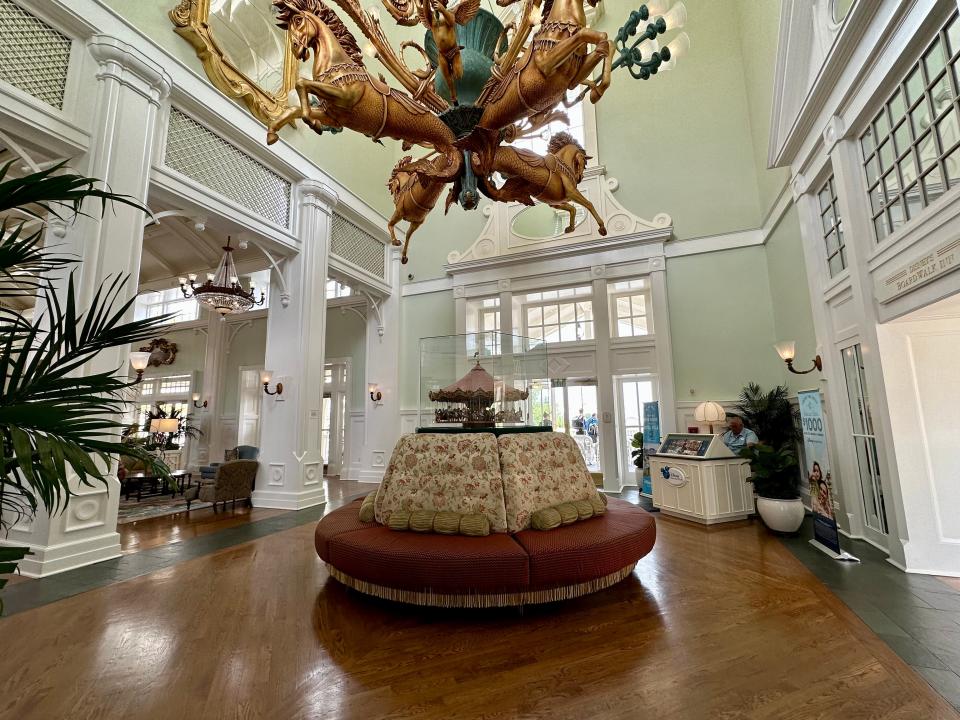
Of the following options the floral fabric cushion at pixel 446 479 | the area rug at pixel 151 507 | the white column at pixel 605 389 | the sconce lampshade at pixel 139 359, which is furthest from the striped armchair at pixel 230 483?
the white column at pixel 605 389

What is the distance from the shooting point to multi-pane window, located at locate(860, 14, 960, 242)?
9.45ft

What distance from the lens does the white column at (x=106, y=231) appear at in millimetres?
3779

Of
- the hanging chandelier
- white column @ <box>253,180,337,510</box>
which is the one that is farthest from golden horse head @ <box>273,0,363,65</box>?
the hanging chandelier

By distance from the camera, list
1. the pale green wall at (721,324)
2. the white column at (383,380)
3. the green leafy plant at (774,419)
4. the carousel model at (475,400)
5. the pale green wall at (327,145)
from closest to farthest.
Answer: the carousel model at (475,400) → the pale green wall at (327,145) → the green leafy plant at (774,419) → the pale green wall at (721,324) → the white column at (383,380)

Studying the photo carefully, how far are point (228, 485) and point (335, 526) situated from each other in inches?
147

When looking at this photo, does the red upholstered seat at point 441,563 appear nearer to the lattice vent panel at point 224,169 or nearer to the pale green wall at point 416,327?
the lattice vent panel at point 224,169

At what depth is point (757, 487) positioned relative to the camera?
475 centimetres

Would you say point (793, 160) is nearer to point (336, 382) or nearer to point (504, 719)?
point (504, 719)

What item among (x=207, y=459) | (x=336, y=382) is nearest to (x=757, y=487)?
(x=336, y=382)

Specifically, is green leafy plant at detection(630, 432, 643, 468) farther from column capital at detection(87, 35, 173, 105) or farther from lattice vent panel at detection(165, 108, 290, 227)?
column capital at detection(87, 35, 173, 105)

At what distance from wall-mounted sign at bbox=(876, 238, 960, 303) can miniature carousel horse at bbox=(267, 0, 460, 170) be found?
3235mm

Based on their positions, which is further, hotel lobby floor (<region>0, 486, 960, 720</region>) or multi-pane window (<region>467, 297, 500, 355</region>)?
multi-pane window (<region>467, 297, 500, 355</region>)

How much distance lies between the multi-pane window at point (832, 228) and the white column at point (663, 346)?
2908mm

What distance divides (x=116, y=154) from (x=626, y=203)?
24.2 ft
